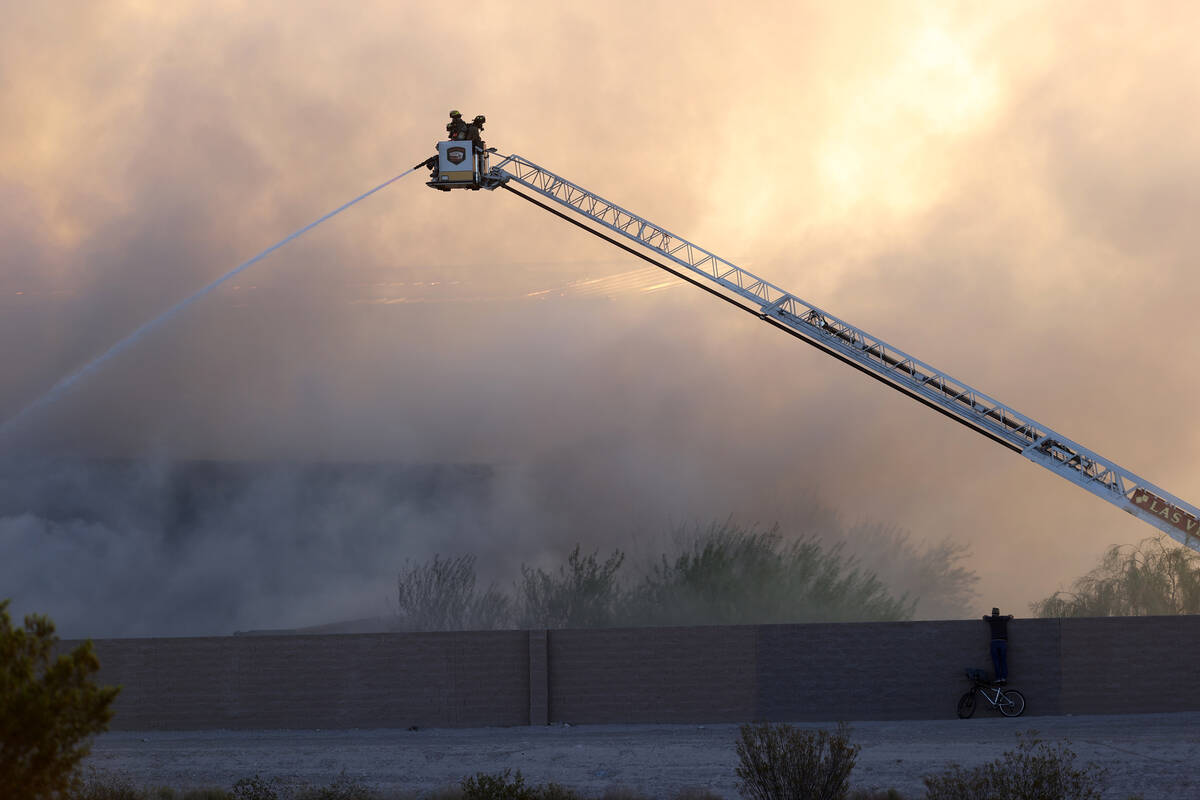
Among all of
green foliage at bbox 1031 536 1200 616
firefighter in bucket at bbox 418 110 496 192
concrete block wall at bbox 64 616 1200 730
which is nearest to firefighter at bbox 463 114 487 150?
firefighter in bucket at bbox 418 110 496 192

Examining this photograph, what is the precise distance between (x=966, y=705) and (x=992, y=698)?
20.1 inches

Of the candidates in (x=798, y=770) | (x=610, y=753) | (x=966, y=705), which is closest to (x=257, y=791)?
(x=610, y=753)

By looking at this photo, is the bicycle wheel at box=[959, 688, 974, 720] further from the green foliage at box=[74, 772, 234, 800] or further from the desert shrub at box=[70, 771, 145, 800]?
the desert shrub at box=[70, 771, 145, 800]

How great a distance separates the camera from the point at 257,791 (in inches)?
665

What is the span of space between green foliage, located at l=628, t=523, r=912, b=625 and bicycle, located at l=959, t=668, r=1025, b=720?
16060mm

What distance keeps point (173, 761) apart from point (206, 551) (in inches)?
1583

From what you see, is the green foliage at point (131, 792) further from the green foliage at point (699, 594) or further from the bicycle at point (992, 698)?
the green foliage at point (699, 594)

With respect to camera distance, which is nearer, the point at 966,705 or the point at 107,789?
the point at 107,789

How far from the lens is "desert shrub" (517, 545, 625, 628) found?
40.2m

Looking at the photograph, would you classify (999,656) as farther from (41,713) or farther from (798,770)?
(41,713)

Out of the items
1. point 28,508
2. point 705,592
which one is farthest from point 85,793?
point 28,508

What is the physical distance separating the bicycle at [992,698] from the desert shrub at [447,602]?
70.6 ft

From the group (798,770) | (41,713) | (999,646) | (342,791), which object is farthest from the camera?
(999,646)

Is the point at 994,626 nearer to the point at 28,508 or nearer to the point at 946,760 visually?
the point at 946,760
